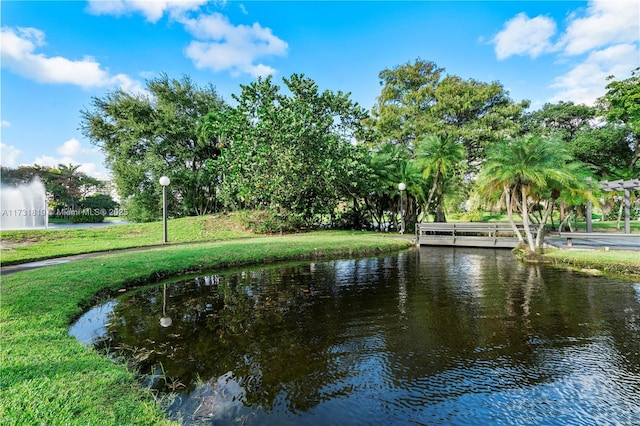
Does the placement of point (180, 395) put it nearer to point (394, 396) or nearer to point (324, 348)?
point (324, 348)

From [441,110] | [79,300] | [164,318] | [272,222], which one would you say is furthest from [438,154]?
[79,300]

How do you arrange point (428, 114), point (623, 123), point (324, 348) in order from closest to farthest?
point (324, 348)
point (623, 123)
point (428, 114)

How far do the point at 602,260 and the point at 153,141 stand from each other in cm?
3277

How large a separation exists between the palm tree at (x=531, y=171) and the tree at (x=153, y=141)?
2407cm

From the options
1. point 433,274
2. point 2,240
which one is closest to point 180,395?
point 433,274

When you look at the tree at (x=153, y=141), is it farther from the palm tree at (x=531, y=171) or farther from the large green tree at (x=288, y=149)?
the palm tree at (x=531, y=171)

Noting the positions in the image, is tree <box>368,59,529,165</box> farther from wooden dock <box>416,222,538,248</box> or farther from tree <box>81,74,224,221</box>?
tree <box>81,74,224,221</box>

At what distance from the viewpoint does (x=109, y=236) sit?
1859cm

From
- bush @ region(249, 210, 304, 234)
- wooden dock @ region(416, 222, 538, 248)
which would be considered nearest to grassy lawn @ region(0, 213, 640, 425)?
wooden dock @ region(416, 222, 538, 248)

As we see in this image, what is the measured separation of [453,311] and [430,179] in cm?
2068

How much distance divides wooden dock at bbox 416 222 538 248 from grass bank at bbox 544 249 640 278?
3.90 meters

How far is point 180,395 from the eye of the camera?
394 centimetres

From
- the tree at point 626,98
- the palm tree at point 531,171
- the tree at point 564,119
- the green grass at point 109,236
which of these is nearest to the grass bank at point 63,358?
the green grass at point 109,236

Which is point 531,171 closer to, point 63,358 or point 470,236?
point 470,236
